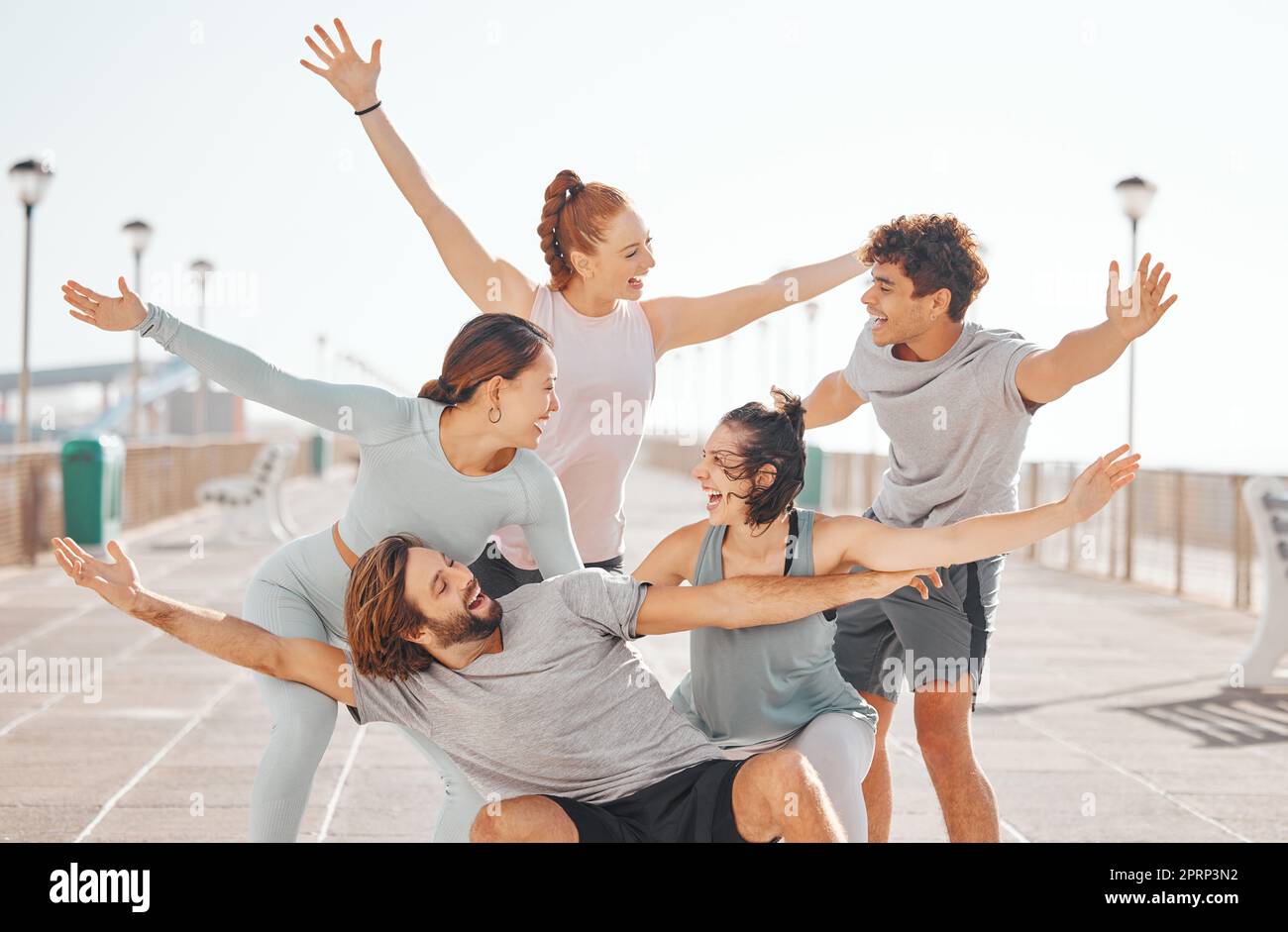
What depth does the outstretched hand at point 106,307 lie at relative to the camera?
328cm

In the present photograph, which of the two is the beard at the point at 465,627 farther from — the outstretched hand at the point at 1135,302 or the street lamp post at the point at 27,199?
the street lamp post at the point at 27,199

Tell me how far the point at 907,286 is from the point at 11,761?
3.97 metres

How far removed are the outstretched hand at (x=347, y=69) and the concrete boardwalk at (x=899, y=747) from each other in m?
2.28

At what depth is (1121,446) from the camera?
3188 mm

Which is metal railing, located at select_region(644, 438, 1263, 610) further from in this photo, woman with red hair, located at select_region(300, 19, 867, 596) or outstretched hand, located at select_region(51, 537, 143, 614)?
outstretched hand, located at select_region(51, 537, 143, 614)

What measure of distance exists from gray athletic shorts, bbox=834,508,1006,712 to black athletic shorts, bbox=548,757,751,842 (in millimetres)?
769

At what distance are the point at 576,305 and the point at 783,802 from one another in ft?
4.79

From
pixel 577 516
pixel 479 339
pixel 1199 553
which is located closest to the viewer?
pixel 479 339

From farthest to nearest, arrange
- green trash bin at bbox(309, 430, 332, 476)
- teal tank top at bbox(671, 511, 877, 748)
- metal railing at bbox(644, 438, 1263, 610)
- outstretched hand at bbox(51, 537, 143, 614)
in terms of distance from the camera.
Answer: green trash bin at bbox(309, 430, 332, 476) → metal railing at bbox(644, 438, 1263, 610) → teal tank top at bbox(671, 511, 877, 748) → outstretched hand at bbox(51, 537, 143, 614)

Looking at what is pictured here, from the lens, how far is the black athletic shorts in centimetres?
318

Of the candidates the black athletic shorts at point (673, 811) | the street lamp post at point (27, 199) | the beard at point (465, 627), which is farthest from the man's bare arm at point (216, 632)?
the street lamp post at point (27, 199)

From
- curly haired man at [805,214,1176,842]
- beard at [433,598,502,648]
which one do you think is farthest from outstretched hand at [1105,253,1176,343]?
beard at [433,598,502,648]
